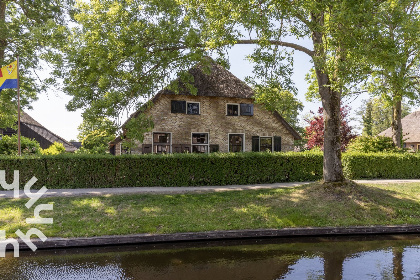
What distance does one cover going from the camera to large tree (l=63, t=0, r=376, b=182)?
10789mm

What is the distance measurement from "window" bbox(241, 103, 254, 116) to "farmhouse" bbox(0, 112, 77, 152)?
23.5 m

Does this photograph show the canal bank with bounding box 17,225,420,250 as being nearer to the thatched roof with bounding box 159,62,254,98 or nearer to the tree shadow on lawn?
the tree shadow on lawn

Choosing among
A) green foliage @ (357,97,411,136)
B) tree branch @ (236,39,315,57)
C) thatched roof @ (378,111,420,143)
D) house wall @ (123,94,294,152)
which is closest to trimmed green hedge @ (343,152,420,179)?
house wall @ (123,94,294,152)

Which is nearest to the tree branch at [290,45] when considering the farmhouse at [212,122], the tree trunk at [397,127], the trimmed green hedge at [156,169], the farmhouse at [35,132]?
the trimmed green hedge at [156,169]

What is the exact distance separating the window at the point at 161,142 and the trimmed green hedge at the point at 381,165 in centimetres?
1136

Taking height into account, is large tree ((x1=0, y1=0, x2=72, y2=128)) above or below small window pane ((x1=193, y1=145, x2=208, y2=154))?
above

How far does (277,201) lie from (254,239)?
2.85 m

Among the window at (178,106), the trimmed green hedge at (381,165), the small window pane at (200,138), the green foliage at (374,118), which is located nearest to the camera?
the trimmed green hedge at (381,165)

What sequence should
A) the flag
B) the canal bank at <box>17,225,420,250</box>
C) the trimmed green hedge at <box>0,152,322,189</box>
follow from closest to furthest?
the canal bank at <box>17,225,420,250</box> < the trimmed green hedge at <box>0,152,322,189</box> < the flag

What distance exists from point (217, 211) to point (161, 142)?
40.5ft

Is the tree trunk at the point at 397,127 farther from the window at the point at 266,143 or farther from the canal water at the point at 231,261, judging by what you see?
the canal water at the point at 231,261

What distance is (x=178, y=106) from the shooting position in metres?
21.4

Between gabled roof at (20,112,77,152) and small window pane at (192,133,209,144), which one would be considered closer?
small window pane at (192,133,209,144)

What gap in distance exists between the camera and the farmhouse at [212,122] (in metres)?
21.1
